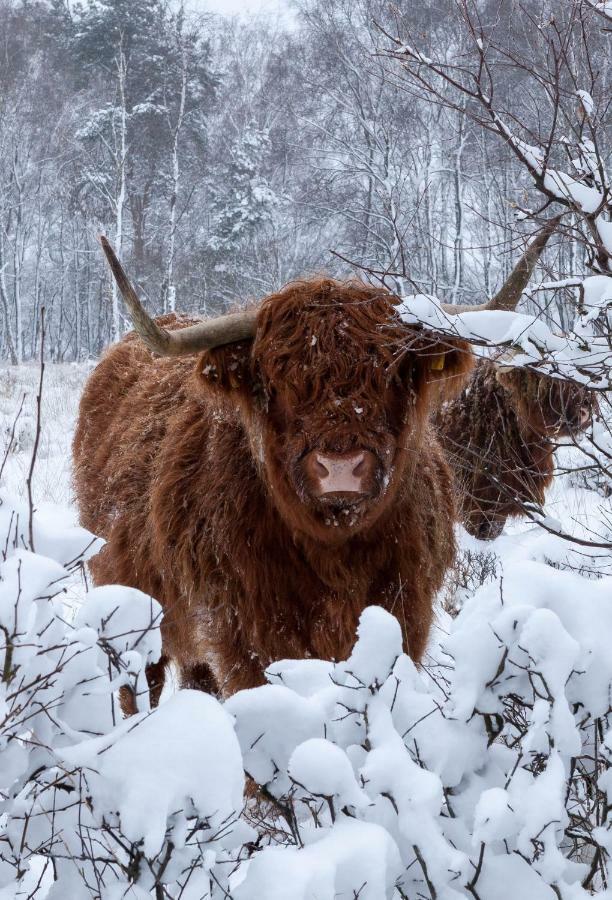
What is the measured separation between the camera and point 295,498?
9.38 ft

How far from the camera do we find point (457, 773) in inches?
54.9

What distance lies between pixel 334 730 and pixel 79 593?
428 cm

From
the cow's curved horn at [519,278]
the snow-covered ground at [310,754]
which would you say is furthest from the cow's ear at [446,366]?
the snow-covered ground at [310,754]

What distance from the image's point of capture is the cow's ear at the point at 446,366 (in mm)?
2904

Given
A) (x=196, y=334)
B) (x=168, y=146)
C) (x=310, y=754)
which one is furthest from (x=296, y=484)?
(x=168, y=146)

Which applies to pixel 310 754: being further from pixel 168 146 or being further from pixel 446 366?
pixel 168 146

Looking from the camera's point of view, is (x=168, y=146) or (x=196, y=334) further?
(x=168, y=146)

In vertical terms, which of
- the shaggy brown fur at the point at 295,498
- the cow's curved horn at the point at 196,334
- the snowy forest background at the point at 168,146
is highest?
the snowy forest background at the point at 168,146

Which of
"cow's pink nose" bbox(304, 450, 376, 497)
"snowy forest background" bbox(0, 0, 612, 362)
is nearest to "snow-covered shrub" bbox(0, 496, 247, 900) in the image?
"cow's pink nose" bbox(304, 450, 376, 497)

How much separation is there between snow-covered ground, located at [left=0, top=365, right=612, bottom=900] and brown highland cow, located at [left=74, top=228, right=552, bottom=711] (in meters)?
1.18

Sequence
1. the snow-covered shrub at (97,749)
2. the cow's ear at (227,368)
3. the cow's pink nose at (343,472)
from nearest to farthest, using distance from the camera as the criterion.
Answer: the snow-covered shrub at (97,749) → the cow's pink nose at (343,472) → the cow's ear at (227,368)

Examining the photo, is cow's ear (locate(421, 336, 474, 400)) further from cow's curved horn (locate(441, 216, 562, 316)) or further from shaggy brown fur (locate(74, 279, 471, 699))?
cow's curved horn (locate(441, 216, 562, 316))

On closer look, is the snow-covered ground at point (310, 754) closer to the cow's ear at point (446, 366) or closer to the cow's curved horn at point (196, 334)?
the cow's curved horn at point (196, 334)

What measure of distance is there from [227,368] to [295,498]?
57 centimetres
